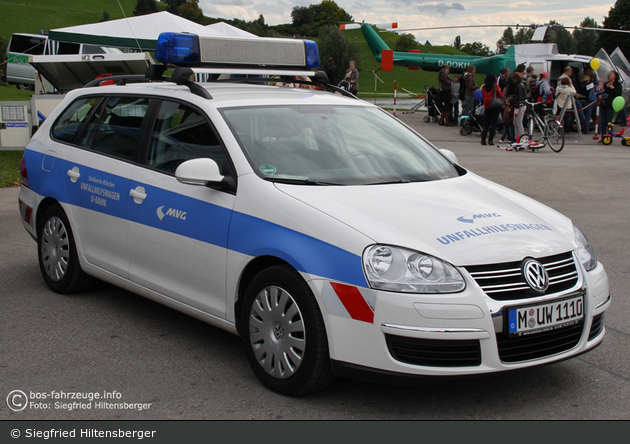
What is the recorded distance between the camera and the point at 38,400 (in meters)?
3.44

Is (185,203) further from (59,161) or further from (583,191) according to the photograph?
(583,191)

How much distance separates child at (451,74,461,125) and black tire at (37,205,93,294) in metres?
19.7

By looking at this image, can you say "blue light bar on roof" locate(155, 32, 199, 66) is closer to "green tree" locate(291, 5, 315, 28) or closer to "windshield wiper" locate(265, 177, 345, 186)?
"windshield wiper" locate(265, 177, 345, 186)

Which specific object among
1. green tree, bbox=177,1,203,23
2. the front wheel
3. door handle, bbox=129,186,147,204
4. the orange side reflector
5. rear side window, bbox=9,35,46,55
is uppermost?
green tree, bbox=177,1,203,23

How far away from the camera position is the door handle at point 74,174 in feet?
16.3

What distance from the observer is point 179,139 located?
14.1 ft

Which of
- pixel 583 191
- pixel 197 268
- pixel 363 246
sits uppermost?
pixel 363 246

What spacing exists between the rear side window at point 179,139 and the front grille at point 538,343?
1.84 meters

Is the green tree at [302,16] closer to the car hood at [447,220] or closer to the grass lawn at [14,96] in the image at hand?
the grass lawn at [14,96]

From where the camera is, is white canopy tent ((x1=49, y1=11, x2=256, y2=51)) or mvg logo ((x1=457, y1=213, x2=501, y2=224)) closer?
mvg logo ((x1=457, y1=213, x2=501, y2=224))

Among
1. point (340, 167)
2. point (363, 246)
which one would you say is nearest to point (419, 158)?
point (340, 167)

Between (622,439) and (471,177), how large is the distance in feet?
6.24

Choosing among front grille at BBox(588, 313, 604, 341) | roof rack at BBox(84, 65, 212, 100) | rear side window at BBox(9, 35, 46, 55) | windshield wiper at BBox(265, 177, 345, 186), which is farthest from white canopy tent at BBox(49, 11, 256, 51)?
front grille at BBox(588, 313, 604, 341)

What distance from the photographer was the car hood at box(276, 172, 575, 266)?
3195 millimetres
